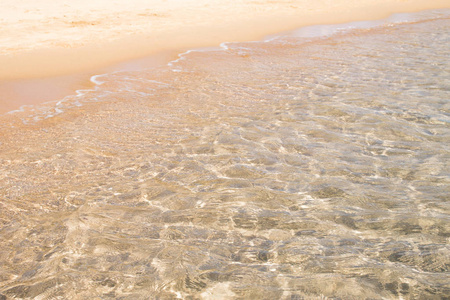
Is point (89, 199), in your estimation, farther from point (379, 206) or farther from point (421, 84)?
point (421, 84)

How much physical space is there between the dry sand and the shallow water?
1.31 meters

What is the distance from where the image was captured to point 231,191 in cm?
392

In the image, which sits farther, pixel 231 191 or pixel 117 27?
pixel 117 27

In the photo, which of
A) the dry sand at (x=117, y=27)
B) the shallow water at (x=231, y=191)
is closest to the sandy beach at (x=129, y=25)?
the dry sand at (x=117, y=27)

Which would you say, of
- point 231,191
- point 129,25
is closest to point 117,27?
point 129,25

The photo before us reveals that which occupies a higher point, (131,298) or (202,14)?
(202,14)

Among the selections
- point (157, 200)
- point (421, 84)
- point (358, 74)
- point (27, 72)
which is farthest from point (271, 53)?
point (157, 200)

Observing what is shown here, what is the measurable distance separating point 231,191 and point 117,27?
7.82 metres

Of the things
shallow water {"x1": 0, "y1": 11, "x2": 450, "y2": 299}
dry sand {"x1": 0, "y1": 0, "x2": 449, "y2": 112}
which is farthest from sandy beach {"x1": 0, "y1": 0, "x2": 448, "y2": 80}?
shallow water {"x1": 0, "y1": 11, "x2": 450, "y2": 299}

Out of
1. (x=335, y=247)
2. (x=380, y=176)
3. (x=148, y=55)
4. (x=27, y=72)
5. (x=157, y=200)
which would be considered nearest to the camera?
(x=335, y=247)

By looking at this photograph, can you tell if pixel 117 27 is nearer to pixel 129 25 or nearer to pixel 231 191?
pixel 129 25

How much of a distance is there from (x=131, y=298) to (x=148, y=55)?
6987 millimetres

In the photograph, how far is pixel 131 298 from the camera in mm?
2660

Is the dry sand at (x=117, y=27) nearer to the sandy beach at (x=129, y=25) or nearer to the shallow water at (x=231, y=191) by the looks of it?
the sandy beach at (x=129, y=25)
